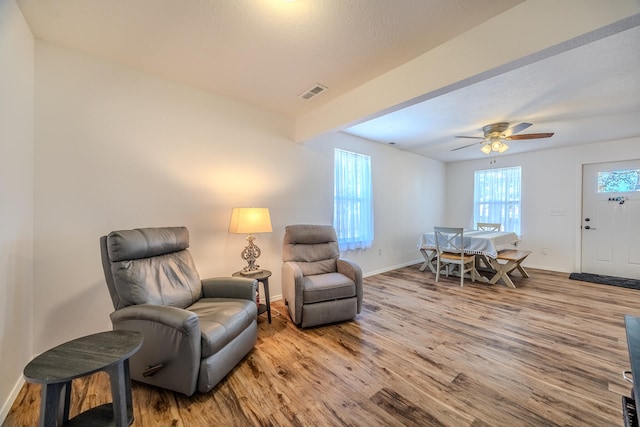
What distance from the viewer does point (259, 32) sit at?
1.74 metres

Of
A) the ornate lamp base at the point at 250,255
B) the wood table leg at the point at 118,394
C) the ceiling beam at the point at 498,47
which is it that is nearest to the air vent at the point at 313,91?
the ceiling beam at the point at 498,47

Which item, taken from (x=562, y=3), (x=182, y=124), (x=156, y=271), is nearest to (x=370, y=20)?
(x=562, y=3)

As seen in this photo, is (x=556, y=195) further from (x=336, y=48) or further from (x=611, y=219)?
(x=336, y=48)

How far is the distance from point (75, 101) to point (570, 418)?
395 cm

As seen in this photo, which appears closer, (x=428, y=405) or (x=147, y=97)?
(x=428, y=405)

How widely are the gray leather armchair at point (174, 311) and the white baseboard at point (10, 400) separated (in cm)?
58

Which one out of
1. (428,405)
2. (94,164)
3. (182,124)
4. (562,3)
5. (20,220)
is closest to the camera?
(562,3)

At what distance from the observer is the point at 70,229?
1.94 m

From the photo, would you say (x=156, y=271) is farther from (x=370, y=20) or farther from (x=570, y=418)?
(x=570, y=418)

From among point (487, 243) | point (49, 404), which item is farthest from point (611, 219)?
point (49, 404)

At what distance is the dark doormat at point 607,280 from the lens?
3762 mm

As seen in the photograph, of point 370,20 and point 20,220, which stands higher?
point 370,20

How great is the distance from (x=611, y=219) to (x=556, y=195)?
2.67ft

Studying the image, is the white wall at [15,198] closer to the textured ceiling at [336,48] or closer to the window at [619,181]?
the textured ceiling at [336,48]
